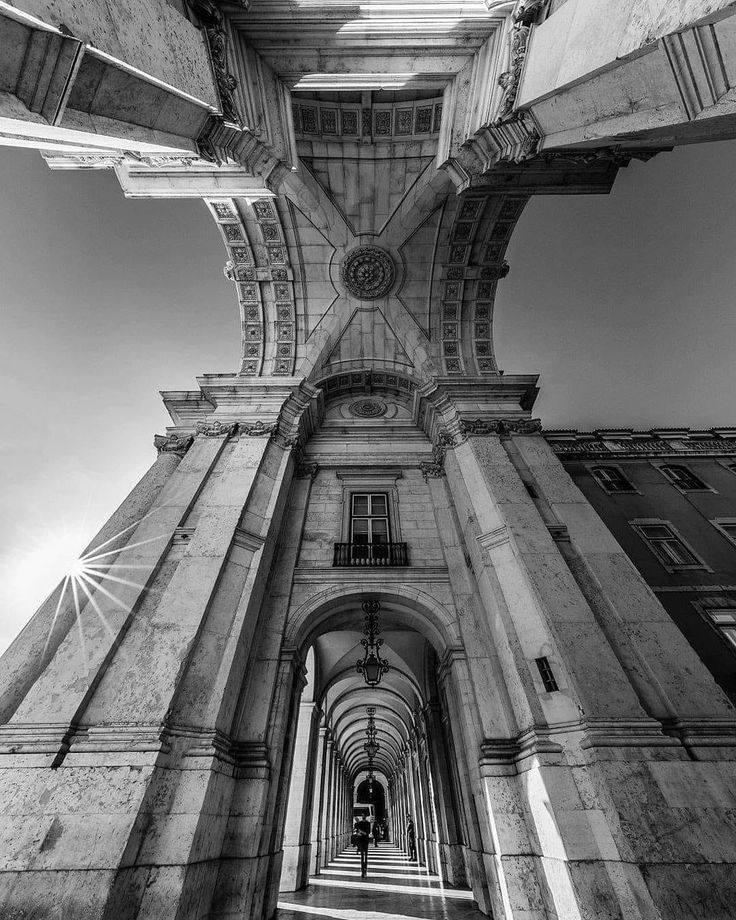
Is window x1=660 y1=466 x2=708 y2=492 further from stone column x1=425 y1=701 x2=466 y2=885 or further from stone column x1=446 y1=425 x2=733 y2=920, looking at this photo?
stone column x1=425 y1=701 x2=466 y2=885

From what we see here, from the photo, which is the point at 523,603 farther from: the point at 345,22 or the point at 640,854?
the point at 345,22

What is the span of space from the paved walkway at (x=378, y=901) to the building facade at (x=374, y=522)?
2.59ft

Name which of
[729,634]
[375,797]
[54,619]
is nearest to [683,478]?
[729,634]

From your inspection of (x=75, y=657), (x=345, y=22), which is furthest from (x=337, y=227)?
(x=75, y=657)

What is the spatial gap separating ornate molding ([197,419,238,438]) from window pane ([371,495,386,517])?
476 centimetres

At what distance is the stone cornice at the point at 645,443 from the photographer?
1548 cm

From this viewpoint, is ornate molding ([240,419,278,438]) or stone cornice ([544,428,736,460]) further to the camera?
stone cornice ([544,428,736,460])

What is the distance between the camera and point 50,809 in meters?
5.22

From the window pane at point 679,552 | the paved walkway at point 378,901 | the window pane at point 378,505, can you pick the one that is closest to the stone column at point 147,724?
the paved walkway at point 378,901

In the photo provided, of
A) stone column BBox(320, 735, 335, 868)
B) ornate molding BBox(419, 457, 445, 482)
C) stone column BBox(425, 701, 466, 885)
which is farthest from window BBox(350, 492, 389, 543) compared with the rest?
stone column BBox(320, 735, 335, 868)

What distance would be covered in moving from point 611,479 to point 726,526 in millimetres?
3557

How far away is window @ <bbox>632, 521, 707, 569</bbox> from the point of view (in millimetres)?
11680

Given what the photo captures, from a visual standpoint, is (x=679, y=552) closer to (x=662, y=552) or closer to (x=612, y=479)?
(x=662, y=552)

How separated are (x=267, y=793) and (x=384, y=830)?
183 ft
